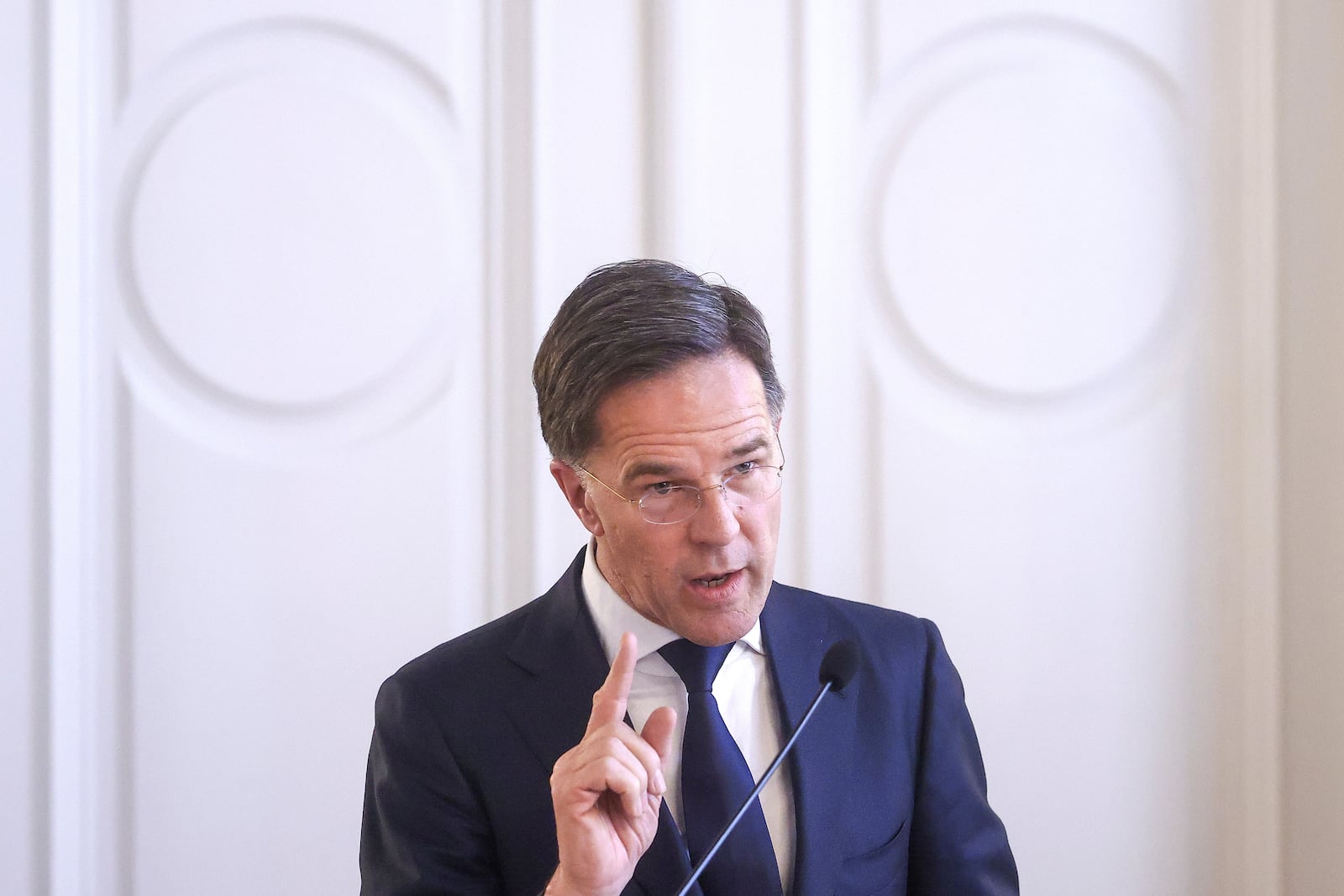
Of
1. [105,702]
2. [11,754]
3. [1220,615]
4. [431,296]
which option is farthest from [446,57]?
[1220,615]

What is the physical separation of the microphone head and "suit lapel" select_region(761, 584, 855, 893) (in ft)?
0.29

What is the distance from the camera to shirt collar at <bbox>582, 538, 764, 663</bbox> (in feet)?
4.40

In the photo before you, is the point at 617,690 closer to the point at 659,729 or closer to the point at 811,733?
the point at 659,729

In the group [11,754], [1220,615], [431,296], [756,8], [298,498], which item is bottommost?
[11,754]

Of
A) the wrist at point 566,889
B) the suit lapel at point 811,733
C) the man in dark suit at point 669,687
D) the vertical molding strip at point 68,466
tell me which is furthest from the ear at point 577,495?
the vertical molding strip at point 68,466

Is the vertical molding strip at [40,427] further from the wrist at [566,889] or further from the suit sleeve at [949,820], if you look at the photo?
the suit sleeve at [949,820]

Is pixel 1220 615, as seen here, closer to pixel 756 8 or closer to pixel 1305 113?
pixel 1305 113

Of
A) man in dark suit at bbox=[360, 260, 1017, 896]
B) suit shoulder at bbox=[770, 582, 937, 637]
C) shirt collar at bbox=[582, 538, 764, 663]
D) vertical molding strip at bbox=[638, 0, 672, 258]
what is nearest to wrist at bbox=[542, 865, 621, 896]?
man in dark suit at bbox=[360, 260, 1017, 896]

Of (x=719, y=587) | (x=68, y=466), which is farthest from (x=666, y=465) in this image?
(x=68, y=466)

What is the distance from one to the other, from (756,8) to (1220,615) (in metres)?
1.28

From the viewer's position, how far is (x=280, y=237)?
1824mm

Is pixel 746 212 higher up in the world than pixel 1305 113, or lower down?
lower down

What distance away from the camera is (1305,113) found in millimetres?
1869

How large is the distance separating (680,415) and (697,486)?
8 cm
